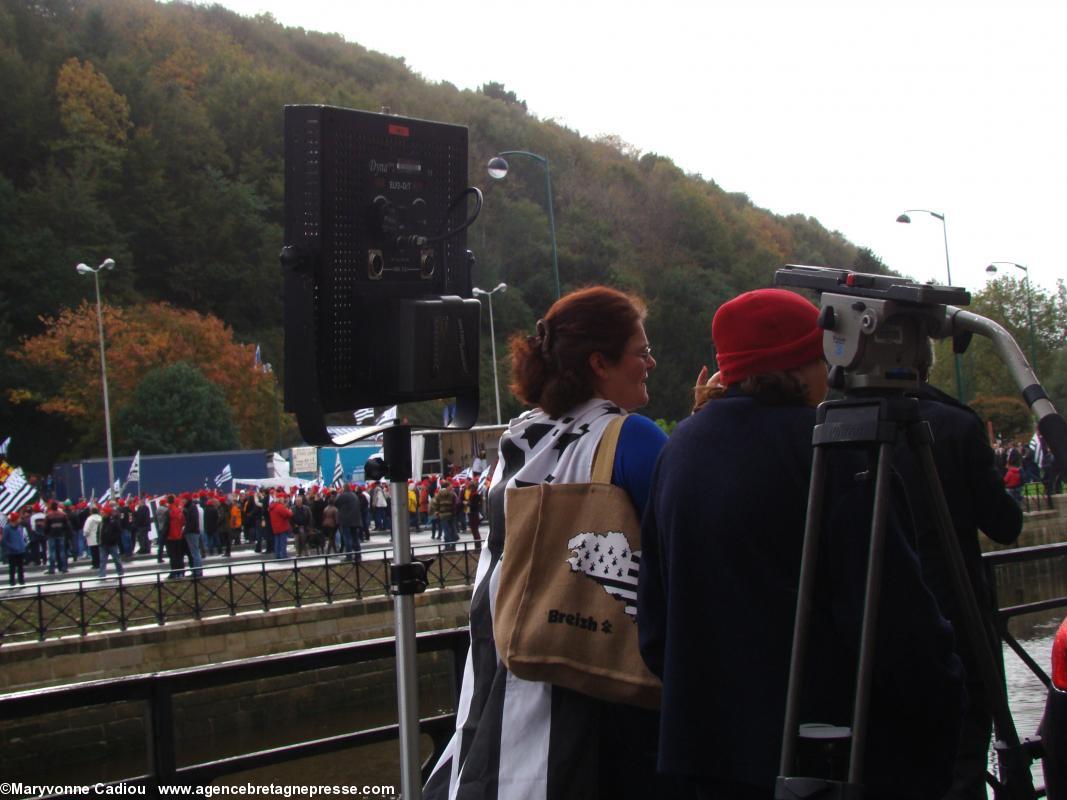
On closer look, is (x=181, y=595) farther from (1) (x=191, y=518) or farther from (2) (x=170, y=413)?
(2) (x=170, y=413)

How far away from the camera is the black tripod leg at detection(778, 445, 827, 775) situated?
2.13 meters

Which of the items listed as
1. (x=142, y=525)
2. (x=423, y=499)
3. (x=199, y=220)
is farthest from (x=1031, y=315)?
(x=199, y=220)

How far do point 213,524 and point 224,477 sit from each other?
50.5 ft

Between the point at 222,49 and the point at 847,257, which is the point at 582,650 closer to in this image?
the point at 847,257

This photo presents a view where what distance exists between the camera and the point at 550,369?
9.69 ft

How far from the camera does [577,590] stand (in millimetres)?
2672

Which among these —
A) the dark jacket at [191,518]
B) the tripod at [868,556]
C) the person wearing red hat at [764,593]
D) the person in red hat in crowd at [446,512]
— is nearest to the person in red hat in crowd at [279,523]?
the dark jacket at [191,518]

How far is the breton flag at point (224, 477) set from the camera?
45562 mm

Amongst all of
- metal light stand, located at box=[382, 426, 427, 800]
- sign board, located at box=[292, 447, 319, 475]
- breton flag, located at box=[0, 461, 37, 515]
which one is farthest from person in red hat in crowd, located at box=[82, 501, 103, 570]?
metal light stand, located at box=[382, 426, 427, 800]

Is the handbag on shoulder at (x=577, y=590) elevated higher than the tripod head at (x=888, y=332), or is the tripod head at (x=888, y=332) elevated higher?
→ the tripod head at (x=888, y=332)

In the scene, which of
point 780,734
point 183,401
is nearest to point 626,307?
point 780,734

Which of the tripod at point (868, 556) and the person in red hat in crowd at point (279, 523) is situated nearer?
the tripod at point (868, 556)

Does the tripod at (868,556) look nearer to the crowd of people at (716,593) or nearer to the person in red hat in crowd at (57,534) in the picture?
the crowd of people at (716,593)

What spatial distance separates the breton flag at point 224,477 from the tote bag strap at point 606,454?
44.1 meters
